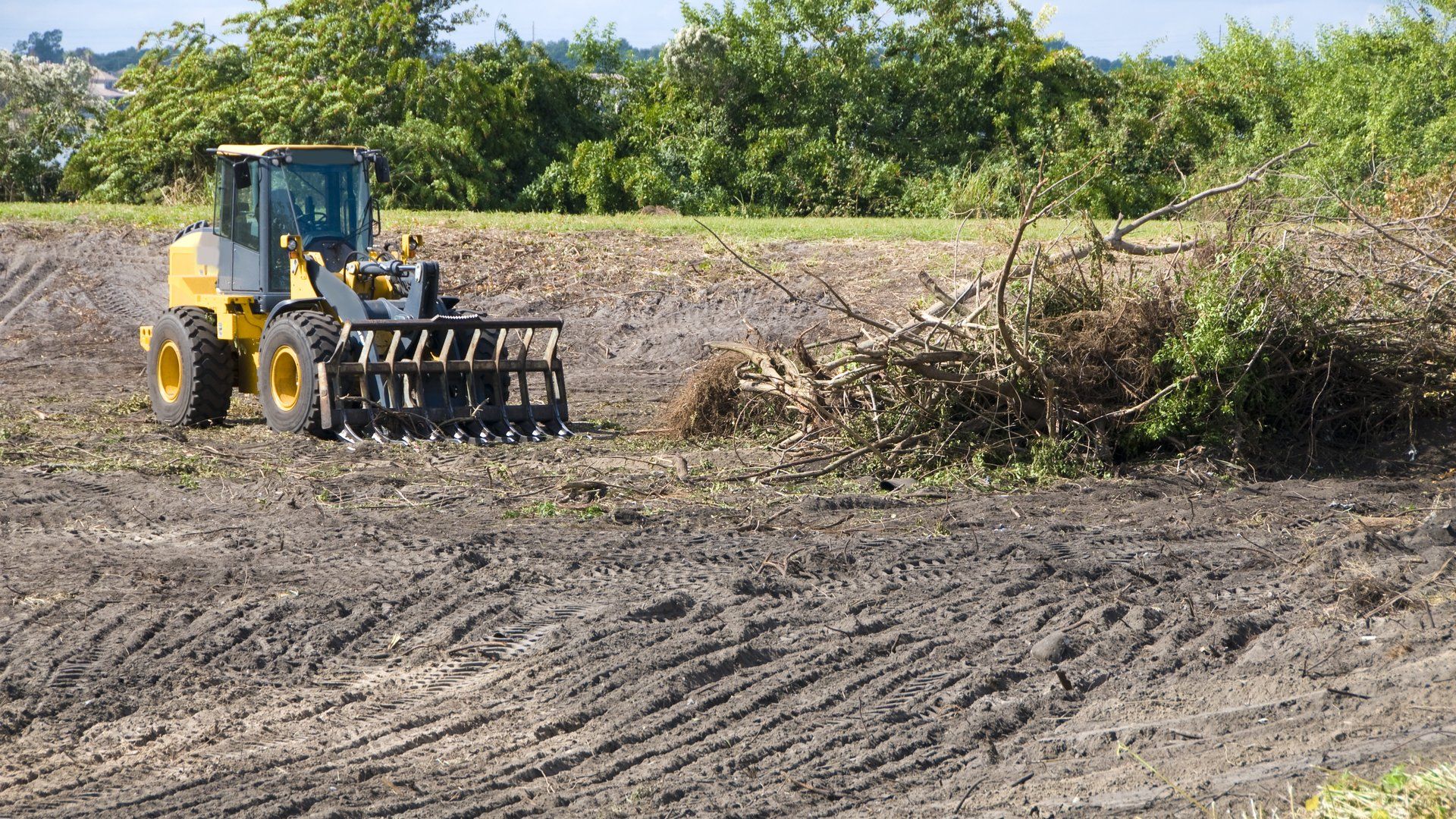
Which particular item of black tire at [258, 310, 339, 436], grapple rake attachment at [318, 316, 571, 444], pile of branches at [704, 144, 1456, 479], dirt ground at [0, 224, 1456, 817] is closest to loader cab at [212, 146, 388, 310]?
black tire at [258, 310, 339, 436]

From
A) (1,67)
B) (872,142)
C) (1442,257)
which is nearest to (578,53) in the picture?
(872,142)

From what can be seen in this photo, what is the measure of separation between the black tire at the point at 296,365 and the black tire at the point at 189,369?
531 millimetres

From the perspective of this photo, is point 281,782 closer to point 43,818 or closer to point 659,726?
point 43,818

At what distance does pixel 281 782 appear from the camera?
13.7 ft

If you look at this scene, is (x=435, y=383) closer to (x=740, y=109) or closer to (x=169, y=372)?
(x=169, y=372)

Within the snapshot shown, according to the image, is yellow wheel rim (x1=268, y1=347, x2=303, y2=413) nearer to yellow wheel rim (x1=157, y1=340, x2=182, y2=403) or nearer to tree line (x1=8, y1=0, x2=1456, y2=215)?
yellow wheel rim (x1=157, y1=340, x2=182, y2=403)

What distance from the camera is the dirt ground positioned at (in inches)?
166

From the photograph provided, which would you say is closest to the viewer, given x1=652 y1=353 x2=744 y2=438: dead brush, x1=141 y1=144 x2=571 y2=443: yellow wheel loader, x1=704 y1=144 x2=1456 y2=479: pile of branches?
x1=704 y1=144 x2=1456 y2=479: pile of branches

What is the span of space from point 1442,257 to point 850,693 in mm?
6595

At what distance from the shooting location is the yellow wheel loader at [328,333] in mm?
10211

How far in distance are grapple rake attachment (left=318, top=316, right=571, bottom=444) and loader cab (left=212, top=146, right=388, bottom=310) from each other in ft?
3.69

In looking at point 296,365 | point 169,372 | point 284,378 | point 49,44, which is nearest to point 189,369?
point 169,372

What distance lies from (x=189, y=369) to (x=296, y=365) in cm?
109

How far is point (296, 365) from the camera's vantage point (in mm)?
10602
